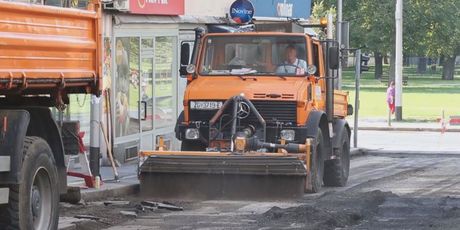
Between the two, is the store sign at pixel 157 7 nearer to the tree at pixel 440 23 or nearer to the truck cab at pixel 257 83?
the truck cab at pixel 257 83

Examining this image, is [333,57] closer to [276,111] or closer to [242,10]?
[276,111]

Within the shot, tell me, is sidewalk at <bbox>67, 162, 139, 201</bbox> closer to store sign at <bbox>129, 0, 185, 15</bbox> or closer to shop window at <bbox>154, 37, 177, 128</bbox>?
store sign at <bbox>129, 0, 185, 15</bbox>

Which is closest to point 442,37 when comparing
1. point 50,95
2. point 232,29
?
point 232,29

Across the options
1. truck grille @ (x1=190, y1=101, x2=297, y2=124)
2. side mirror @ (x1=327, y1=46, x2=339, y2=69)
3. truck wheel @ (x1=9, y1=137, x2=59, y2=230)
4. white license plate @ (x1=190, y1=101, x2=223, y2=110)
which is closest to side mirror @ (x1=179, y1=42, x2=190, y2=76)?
white license plate @ (x1=190, y1=101, x2=223, y2=110)

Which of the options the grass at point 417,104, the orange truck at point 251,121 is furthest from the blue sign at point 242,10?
the grass at point 417,104

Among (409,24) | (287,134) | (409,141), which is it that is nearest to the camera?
(287,134)

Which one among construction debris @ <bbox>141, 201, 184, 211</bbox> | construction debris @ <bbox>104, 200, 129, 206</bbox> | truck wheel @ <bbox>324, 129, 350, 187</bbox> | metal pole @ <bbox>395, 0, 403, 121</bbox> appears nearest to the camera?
construction debris @ <bbox>141, 201, 184, 211</bbox>

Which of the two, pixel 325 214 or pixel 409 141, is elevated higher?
pixel 325 214

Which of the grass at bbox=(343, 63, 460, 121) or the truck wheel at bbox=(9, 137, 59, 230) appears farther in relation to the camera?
the grass at bbox=(343, 63, 460, 121)

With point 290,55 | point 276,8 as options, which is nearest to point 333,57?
point 290,55

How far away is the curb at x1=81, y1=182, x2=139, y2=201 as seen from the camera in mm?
14172

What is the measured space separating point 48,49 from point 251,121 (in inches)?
241

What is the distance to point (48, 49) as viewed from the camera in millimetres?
9125

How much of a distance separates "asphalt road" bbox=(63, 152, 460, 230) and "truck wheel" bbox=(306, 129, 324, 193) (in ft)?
0.58
